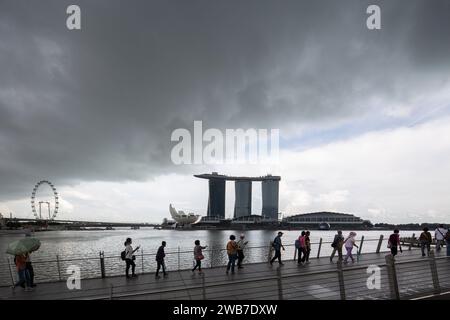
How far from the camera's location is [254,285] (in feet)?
52.0

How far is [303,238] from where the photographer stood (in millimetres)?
23062

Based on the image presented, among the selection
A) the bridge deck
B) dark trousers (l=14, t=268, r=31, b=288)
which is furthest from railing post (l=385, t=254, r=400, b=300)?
dark trousers (l=14, t=268, r=31, b=288)

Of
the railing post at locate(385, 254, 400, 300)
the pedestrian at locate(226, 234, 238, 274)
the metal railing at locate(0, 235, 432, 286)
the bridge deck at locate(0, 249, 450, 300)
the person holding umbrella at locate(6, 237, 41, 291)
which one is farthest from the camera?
the metal railing at locate(0, 235, 432, 286)

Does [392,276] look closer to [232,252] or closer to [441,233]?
[232,252]

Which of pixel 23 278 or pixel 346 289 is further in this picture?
pixel 23 278

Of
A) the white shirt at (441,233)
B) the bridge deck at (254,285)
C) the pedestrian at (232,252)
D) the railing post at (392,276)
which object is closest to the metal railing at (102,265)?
the bridge deck at (254,285)

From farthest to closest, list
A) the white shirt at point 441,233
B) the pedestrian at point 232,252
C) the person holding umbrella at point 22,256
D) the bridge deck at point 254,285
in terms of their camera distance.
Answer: the white shirt at point 441,233 → the pedestrian at point 232,252 → the person holding umbrella at point 22,256 → the bridge deck at point 254,285

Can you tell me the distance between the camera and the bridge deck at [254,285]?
12672 mm

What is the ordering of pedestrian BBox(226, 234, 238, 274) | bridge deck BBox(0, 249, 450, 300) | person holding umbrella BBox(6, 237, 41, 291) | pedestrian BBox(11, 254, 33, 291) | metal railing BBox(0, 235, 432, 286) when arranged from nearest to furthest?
bridge deck BBox(0, 249, 450, 300) < person holding umbrella BBox(6, 237, 41, 291) < pedestrian BBox(11, 254, 33, 291) < pedestrian BBox(226, 234, 238, 274) < metal railing BBox(0, 235, 432, 286)

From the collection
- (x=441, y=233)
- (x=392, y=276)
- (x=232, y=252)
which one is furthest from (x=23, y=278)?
(x=441, y=233)

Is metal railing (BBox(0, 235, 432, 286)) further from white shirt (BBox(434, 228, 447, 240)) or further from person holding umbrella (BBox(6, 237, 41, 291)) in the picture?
white shirt (BBox(434, 228, 447, 240))

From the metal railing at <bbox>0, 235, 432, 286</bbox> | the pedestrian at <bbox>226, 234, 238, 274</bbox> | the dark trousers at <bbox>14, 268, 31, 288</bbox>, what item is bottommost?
the metal railing at <bbox>0, 235, 432, 286</bbox>

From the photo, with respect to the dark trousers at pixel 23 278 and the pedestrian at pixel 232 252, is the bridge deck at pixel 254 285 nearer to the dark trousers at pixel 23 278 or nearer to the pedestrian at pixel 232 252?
the dark trousers at pixel 23 278

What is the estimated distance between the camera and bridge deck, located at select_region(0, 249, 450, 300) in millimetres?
12672
